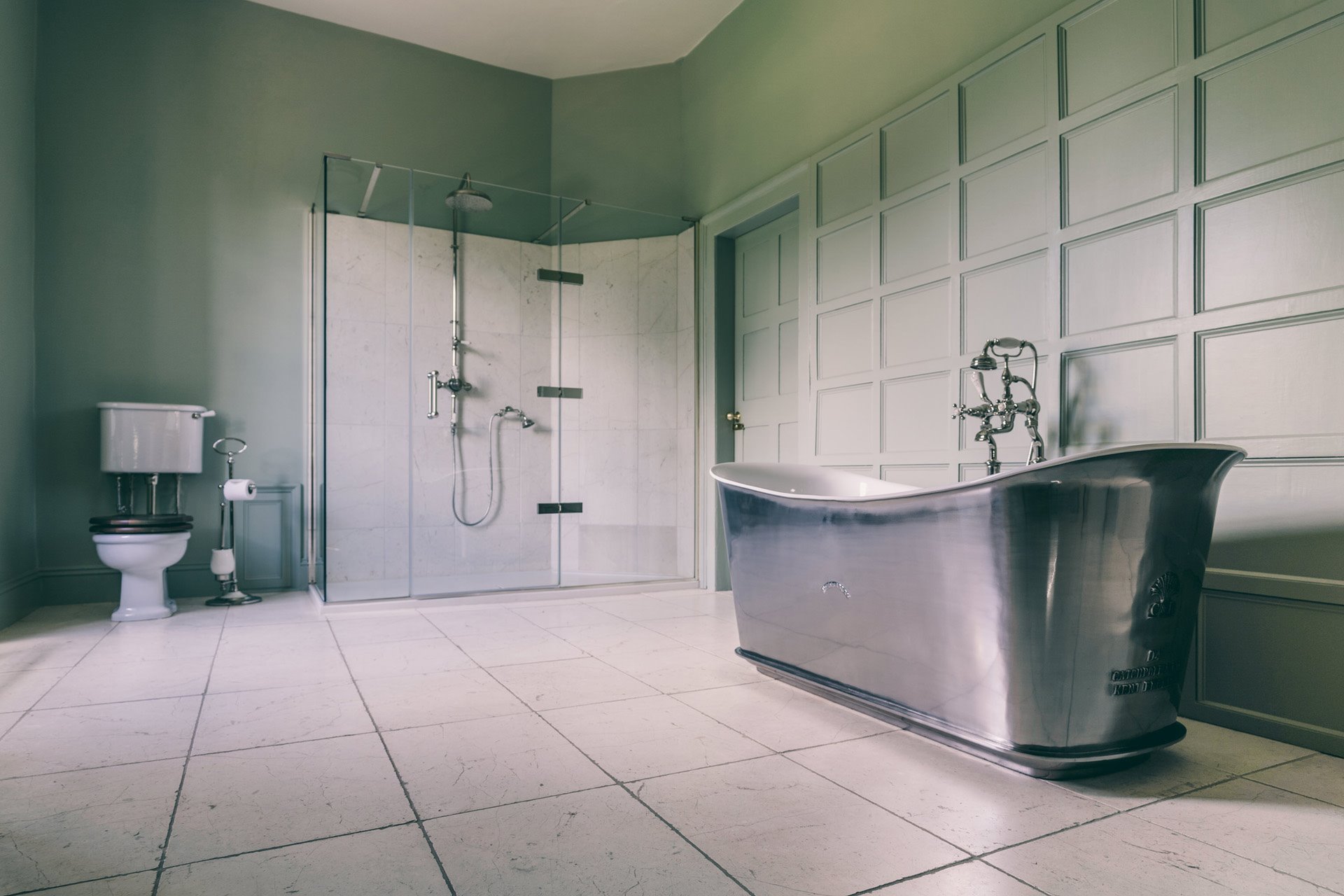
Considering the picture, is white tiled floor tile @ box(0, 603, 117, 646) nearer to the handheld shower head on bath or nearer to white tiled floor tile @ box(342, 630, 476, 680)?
Result: white tiled floor tile @ box(342, 630, 476, 680)

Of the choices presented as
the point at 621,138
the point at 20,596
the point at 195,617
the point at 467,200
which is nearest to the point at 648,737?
the point at 195,617

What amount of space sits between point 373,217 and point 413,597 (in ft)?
6.05

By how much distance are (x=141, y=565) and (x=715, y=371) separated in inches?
113

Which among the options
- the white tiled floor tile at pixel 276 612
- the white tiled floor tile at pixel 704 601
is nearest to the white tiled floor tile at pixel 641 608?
the white tiled floor tile at pixel 704 601

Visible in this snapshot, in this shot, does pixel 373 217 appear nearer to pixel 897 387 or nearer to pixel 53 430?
pixel 53 430

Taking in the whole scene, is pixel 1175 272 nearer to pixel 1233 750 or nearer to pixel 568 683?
pixel 1233 750

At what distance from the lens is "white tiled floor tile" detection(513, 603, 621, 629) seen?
3.40m

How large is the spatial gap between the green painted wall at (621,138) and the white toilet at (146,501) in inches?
102

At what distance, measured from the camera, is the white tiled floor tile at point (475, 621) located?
3.22m

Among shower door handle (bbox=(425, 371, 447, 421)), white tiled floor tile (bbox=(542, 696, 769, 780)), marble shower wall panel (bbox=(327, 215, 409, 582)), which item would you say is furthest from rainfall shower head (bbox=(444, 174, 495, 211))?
white tiled floor tile (bbox=(542, 696, 769, 780))

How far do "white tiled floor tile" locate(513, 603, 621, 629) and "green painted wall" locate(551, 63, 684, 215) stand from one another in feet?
8.04

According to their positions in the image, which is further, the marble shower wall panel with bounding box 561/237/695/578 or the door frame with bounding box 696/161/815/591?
the door frame with bounding box 696/161/815/591

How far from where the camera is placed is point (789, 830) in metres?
1.40

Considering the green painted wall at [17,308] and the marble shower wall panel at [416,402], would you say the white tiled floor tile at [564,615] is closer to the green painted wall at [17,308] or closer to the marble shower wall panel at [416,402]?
the marble shower wall panel at [416,402]
